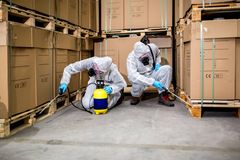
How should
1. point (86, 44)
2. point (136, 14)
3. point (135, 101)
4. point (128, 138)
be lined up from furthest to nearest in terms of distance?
point (136, 14) → point (86, 44) → point (135, 101) → point (128, 138)

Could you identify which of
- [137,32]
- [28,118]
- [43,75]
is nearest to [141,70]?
[137,32]

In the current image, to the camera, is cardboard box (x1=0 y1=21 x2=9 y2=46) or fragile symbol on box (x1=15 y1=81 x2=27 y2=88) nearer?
cardboard box (x1=0 y1=21 x2=9 y2=46)

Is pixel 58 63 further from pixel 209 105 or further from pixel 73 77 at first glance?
pixel 209 105

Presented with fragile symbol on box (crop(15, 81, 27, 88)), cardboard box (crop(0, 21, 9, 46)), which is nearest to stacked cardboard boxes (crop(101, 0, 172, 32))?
fragile symbol on box (crop(15, 81, 27, 88))

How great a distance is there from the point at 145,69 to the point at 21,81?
9.47ft

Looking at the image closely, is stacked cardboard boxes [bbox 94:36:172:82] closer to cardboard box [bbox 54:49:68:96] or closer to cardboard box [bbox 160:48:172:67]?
cardboard box [bbox 160:48:172:67]

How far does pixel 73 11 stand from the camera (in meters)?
5.99

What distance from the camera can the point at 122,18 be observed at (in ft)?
23.0

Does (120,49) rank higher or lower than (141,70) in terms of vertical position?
higher

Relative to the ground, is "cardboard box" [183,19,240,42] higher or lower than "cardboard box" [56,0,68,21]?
lower

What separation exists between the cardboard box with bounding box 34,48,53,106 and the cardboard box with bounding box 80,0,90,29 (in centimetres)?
202

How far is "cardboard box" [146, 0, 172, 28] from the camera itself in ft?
22.2

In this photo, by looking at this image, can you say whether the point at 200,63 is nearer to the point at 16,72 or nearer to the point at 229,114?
the point at 229,114

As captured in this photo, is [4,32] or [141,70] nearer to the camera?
[4,32]
